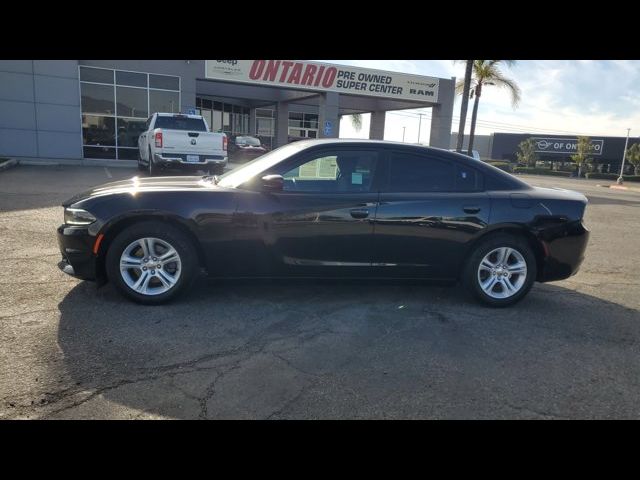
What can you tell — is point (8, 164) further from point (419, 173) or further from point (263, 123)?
point (263, 123)

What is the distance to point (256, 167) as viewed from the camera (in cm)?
486

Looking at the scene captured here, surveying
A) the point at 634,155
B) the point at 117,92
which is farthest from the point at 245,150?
the point at 634,155

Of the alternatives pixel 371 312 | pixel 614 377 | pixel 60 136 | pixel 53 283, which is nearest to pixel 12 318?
pixel 53 283

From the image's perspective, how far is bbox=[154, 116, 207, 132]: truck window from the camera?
1452cm

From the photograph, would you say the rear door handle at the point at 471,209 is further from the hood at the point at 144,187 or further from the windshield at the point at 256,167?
the hood at the point at 144,187

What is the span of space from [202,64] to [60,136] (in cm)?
675

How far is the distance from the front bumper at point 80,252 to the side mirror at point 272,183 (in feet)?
5.26

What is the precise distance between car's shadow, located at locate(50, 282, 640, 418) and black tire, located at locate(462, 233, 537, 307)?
0.42ft

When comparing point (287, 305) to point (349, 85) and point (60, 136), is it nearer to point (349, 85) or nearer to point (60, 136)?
point (60, 136)

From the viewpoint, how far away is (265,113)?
38.0 m

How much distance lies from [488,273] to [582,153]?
5913 cm

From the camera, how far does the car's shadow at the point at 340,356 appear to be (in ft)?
9.89

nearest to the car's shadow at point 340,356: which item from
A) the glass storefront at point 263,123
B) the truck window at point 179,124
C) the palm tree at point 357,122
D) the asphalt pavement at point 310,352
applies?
the asphalt pavement at point 310,352

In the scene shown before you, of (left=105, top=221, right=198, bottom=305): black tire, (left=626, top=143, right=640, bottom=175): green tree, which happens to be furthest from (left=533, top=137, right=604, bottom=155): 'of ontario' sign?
(left=105, top=221, right=198, bottom=305): black tire
